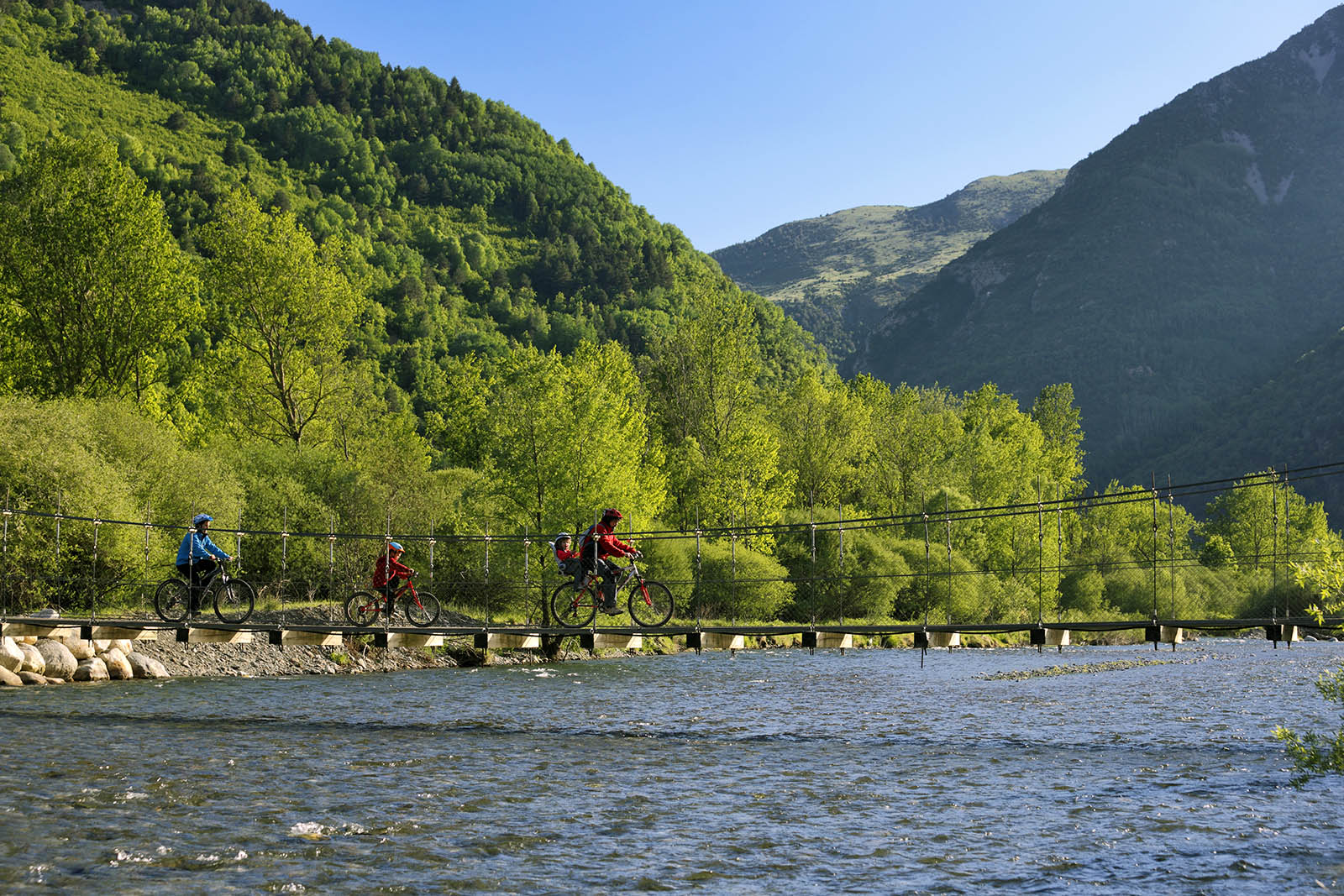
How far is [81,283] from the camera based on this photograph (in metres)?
38.2

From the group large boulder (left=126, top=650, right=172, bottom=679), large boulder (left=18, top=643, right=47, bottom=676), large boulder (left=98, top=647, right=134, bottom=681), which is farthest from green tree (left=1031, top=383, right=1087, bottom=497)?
large boulder (left=18, top=643, right=47, bottom=676)

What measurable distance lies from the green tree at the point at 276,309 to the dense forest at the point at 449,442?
0.13m

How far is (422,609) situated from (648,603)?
258 inches

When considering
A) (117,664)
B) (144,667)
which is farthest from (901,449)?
(117,664)

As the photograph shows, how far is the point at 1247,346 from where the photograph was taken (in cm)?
14088

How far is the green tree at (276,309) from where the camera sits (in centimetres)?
4184

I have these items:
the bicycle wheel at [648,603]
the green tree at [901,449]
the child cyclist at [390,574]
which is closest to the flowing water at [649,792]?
the bicycle wheel at [648,603]

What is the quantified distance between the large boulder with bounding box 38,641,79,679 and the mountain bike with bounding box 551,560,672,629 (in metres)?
14.0

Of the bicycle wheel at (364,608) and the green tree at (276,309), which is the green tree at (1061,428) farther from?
the bicycle wheel at (364,608)

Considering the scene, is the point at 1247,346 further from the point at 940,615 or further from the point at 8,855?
the point at 8,855

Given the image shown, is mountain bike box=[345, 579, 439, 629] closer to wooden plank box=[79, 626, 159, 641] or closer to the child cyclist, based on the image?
the child cyclist

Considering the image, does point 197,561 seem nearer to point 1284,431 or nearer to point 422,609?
point 422,609

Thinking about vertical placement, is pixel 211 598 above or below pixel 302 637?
above

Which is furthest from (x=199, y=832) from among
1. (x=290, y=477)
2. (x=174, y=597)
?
(x=290, y=477)
